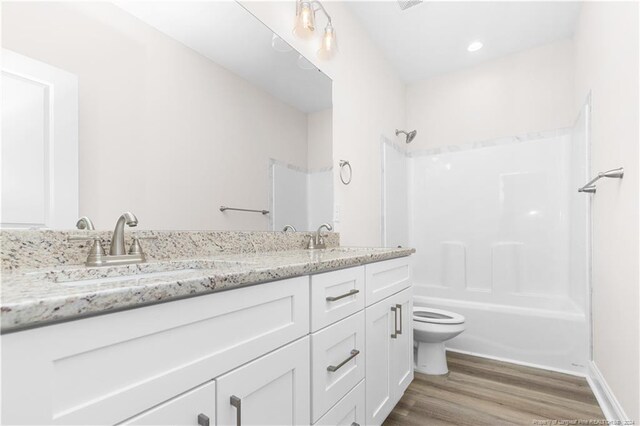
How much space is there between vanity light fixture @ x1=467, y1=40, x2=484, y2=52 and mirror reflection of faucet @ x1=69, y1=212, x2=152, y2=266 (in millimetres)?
2866

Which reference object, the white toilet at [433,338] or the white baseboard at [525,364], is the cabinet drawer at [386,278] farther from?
the white baseboard at [525,364]

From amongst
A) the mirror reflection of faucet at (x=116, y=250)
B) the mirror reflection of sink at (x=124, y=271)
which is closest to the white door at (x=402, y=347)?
the mirror reflection of sink at (x=124, y=271)

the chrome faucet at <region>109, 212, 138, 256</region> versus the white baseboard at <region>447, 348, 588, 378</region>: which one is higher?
the chrome faucet at <region>109, 212, 138, 256</region>

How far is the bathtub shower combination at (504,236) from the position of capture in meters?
2.29

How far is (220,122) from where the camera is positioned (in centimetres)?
141

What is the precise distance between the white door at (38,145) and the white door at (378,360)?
3.64ft

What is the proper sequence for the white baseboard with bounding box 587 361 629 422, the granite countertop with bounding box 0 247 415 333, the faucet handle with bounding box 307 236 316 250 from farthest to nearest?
the faucet handle with bounding box 307 236 316 250
the white baseboard with bounding box 587 361 629 422
the granite countertop with bounding box 0 247 415 333

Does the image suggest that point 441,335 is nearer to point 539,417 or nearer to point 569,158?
point 539,417

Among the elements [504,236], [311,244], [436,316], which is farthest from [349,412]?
[504,236]

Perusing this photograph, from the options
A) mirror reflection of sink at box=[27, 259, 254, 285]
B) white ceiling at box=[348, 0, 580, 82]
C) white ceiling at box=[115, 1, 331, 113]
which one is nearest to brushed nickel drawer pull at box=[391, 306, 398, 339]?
mirror reflection of sink at box=[27, 259, 254, 285]

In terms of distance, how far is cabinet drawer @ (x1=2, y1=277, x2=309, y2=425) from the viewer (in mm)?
438

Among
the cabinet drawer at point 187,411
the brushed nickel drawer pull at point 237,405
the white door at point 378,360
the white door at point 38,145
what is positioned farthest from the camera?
the white door at point 378,360

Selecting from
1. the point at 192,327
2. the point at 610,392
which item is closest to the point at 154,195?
the point at 192,327

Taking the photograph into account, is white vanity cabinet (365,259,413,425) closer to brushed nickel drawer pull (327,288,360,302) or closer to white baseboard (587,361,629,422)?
brushed nickel drawer pull (327,288,360,302)
